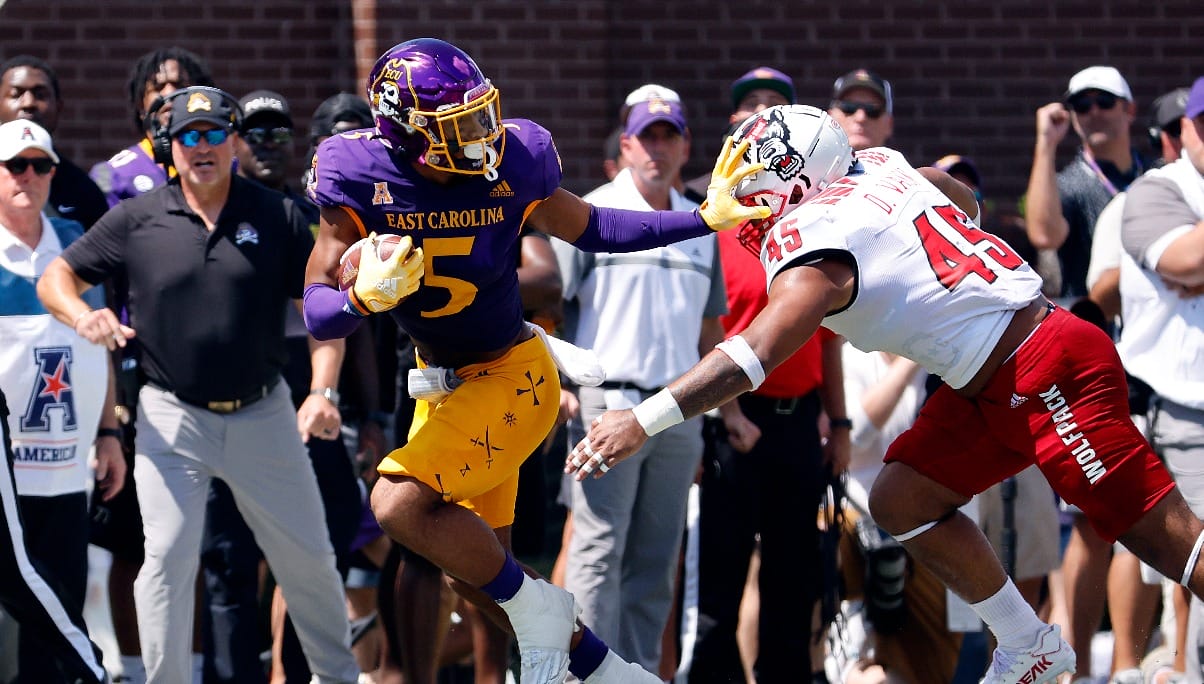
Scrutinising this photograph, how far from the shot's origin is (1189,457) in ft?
22.7

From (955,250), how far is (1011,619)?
1.22 meters

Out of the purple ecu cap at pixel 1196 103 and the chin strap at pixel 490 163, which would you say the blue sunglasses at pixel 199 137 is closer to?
the chin strap at pixel 490 163

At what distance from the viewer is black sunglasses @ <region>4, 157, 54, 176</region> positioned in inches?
268

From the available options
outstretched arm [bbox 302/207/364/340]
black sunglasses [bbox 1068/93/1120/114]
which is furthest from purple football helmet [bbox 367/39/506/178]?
black sunglasses [bbox 1068/93/1120/114]

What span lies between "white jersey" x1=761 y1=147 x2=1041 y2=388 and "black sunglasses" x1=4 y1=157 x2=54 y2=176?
2819 mm

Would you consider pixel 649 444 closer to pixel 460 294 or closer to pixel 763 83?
pixel 460 294

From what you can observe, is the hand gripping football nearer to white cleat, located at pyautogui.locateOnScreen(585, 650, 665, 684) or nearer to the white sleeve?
white cleat, located at pyautogui.locateOnScreen(585, 650, 665, 684)

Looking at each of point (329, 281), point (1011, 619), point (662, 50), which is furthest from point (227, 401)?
point (662, 50)

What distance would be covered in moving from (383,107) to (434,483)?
1154 millimetres

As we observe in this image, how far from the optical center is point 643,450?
23.5 ft

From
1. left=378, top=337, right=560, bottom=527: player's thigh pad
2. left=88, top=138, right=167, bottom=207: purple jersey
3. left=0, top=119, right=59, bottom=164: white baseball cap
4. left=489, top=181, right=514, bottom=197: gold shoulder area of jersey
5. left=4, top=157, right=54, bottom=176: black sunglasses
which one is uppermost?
left=489, top=181, right=514, bottom=197: gold shoulder area of jersey

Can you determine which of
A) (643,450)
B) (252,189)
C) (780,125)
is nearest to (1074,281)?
(643,450)

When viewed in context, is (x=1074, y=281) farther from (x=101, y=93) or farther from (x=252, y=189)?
(x=101, y=93)

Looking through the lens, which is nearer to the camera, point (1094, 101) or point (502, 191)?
point (502, 191)
